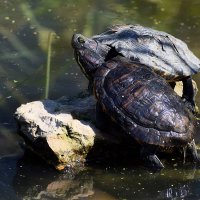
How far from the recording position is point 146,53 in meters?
4.85

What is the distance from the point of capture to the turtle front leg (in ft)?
16.7

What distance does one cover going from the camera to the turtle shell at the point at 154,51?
15.8ft

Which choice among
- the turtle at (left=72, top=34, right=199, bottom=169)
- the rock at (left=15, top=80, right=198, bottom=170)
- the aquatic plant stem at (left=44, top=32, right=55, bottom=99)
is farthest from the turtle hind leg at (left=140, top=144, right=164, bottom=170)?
the aquatic plant stem at (left=44, top=32, right=55, bottom=99)

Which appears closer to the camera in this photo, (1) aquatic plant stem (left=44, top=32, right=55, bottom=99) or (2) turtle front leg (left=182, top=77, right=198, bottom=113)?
(2) turtle front leg (left=182, top=77, right=198, bottom=113)

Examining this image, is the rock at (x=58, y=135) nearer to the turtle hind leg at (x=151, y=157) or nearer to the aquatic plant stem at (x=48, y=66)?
the turtle hind leg at (x=151, y=157)

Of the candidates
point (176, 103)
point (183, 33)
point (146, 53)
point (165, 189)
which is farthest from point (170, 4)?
point (165, 189)

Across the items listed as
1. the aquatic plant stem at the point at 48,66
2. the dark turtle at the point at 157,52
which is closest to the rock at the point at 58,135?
the dark turtle at the point at 157,52

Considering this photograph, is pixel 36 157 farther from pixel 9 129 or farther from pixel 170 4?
pixel 170 4

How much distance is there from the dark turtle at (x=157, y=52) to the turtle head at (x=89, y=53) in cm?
7

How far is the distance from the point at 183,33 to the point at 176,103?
293 cm

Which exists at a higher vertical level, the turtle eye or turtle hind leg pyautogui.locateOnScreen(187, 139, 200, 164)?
the turtle eye

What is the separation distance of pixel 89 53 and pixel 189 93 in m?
0.99

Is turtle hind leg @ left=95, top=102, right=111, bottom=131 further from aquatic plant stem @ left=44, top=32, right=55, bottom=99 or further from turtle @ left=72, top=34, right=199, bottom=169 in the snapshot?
aquatic plant stem @ left=44, top=32, right=55, bottom=99

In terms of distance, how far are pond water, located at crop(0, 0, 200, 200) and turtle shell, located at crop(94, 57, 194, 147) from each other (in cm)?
30
